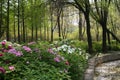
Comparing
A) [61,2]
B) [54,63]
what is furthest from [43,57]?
[61,2]

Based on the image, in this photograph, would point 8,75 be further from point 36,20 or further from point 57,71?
point 36,20

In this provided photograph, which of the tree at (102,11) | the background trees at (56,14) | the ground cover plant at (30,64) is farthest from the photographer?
the tree at (102,11)

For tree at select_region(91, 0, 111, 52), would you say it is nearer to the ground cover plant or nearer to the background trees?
the background trees

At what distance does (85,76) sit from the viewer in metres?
8.20

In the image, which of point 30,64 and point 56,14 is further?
point 56,14

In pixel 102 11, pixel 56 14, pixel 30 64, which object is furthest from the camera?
pixel 56 14

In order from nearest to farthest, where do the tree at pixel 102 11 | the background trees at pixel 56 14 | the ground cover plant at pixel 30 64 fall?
the ground cover plant at pixel 30 64, the background trees at pixel 56 14, the tree at pixel 102 11

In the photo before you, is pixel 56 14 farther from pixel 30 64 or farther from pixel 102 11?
pixel 30 64

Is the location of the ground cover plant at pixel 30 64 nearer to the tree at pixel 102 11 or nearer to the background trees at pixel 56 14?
the background trees at pixel 56 14

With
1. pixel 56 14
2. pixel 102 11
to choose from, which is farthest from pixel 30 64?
pixel 56 14

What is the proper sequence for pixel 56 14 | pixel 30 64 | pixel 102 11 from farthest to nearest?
1. pixel 56 14
2. pixel 102 11
3. pixel 30 64

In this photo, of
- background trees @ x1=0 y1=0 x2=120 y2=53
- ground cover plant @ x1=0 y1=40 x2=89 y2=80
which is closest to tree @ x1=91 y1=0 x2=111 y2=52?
background trees @ x1=0 y1=0 x2=120 y2=53

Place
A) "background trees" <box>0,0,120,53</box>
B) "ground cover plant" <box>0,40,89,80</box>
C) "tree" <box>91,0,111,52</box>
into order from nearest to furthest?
1. "ground cover plant" <box>0,40,89,80</box>
2. "background trees" <box>0,0,120,53</box>
3. "tree" <box>91,0,111,52</box>

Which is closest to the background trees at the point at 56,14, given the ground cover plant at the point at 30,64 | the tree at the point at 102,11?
the tree at the point at 102,11
